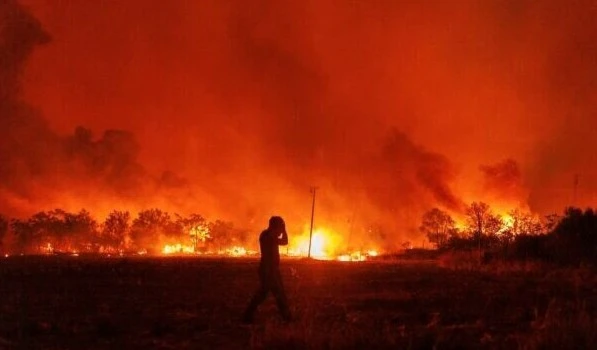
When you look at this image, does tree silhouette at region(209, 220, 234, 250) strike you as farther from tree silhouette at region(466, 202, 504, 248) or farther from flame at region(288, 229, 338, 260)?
tree silhouette at region(466, 202, 504, 248)

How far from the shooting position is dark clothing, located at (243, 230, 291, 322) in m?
13.0

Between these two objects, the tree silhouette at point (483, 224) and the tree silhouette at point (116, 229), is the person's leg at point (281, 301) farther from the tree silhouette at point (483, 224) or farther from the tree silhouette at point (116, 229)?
the tree silhouette at point (116, 229)

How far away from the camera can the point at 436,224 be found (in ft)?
252

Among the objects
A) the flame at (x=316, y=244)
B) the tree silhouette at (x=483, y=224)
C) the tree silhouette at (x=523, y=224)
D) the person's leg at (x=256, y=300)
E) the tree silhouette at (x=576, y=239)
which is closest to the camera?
the person's leg at (x=256, y=300)

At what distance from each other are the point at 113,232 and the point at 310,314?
68676 millimetres

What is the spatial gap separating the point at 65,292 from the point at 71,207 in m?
66.5

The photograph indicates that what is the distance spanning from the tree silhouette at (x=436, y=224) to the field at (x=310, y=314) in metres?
50.1

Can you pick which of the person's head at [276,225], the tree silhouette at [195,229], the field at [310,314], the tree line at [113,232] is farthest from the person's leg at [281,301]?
the tree silhouette at [195,229]

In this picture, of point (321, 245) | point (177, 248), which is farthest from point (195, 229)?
point (321, 245)

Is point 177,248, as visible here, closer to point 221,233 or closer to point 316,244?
point 221,233

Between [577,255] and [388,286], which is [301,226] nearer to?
[577,255]

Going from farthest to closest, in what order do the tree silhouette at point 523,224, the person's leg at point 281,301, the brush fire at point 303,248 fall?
the brush fire at point 303,248 → the tree silhouette at point 523,224 → the person's leg at point 281,301

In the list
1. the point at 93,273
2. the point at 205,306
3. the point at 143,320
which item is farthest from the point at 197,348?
the point at 93,273

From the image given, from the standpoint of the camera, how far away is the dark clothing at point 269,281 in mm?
12984
